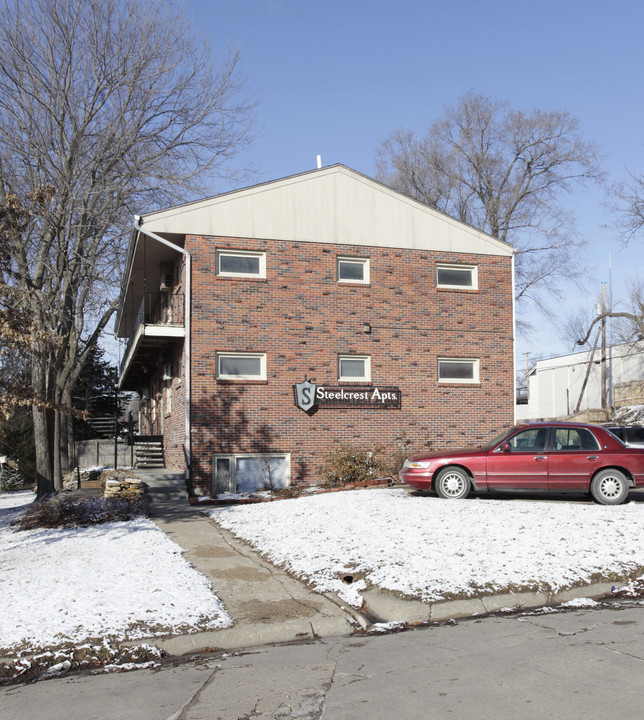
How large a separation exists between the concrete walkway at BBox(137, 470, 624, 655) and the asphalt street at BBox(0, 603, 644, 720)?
0.24m

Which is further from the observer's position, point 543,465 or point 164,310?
point 164,310

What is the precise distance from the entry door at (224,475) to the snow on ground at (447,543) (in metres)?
6.06

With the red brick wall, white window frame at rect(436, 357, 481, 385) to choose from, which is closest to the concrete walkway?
the red brick wall

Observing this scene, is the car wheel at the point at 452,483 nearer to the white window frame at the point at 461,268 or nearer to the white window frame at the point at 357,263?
the white window frame at the point at 357,263

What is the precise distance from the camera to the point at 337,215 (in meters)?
20.1

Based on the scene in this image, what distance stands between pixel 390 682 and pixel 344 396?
14377 millimetres

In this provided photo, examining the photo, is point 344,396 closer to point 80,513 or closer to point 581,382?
point 80,513

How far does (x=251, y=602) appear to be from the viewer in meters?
7.67

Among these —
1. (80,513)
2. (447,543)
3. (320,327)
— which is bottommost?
(80,513)

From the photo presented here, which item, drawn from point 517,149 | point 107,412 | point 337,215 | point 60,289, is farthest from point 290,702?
point 107,412

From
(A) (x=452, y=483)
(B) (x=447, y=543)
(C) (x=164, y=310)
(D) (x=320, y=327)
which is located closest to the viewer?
(B) (x=447, y=543)

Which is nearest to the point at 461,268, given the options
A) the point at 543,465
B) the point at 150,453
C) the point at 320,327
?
the point at 320,327

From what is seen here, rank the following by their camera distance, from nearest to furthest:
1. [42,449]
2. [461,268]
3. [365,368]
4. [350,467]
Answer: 1. [350,467]
2. [365,368]
3. [461,268]
4. [42,449]

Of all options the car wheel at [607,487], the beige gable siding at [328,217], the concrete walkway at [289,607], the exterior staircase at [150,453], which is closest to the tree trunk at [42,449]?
the exterior staircase at [150,453]
